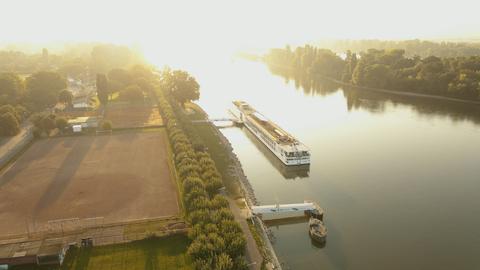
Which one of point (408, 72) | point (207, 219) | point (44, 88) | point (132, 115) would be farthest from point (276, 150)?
point (408, 72)

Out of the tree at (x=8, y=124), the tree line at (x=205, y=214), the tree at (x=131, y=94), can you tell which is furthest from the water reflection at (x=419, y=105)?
the tree at (x=8, y=124)

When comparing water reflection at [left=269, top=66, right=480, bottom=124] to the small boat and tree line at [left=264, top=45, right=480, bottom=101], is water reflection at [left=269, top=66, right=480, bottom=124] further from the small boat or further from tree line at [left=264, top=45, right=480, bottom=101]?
the small boat

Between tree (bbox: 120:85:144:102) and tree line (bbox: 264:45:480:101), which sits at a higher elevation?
tree line (bbox: 264:45:480:101)

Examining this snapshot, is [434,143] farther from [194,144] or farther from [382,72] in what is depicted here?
[382,72]

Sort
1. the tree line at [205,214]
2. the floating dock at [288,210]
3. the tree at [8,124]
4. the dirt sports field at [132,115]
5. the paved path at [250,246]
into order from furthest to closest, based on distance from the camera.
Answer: the dirt sports field at [132,115], the tree at [8,124], the floating dock at [288,210], the paved path at [250,246], the tree line at [205,214]

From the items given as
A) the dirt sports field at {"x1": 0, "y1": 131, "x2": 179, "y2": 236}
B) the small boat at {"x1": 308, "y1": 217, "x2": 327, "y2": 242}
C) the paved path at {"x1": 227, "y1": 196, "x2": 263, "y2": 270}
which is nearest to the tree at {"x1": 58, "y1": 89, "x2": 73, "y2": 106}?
the dirt sports field at {"x1": 0, "y1": 131, "x2": 179, "y2": 236}

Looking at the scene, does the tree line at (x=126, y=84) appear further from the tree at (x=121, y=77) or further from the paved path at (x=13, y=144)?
the paved path at (x=13, y=144)

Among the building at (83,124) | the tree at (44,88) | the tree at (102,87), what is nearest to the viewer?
the building at (83,124)
